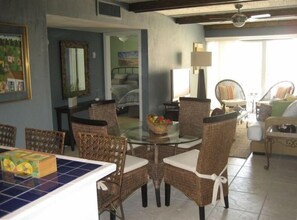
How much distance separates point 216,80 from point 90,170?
8048 mm

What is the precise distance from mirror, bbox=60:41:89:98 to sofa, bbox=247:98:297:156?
3.12 metres

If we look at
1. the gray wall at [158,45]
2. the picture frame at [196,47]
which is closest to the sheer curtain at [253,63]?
the picture frame at [196,47]

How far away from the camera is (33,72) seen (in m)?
3.29

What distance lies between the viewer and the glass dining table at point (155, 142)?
2.88m

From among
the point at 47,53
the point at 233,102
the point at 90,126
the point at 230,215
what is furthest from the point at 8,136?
the point at 233,102

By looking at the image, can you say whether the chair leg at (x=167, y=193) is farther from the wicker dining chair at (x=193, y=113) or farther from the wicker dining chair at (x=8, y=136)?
the wicker dining chair at (x=8, y=136)

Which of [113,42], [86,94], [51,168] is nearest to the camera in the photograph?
[51,168]

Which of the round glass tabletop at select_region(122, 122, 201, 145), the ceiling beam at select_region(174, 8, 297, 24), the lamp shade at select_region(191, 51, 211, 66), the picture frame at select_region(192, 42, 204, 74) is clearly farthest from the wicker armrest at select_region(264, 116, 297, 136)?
the picture frame at select_region(192, 42, 204, 74)

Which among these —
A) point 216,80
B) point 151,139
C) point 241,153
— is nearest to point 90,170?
point 151,139

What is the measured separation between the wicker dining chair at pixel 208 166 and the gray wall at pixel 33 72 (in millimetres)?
1553

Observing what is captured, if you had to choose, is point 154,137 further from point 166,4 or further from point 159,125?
point 166,4

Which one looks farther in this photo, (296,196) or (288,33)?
(288,33)

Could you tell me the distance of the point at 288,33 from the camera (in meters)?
7.57

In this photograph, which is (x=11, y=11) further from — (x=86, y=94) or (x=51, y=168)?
(x=86, y=94)
